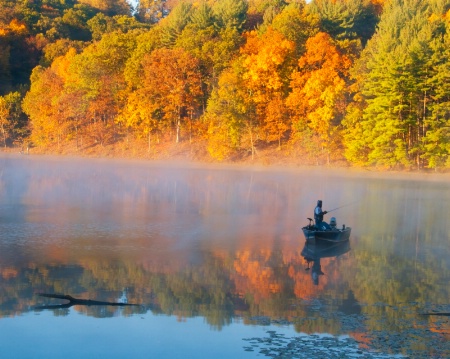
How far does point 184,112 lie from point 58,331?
192 ft

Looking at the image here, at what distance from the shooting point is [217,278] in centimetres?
1525

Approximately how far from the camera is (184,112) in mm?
68812

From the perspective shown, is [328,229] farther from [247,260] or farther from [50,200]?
[50,200]

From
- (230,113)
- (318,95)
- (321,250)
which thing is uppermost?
(318,95)

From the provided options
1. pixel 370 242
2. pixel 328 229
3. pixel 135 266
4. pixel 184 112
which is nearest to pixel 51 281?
pixel 135 266

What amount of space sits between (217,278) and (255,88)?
45708 millimetres

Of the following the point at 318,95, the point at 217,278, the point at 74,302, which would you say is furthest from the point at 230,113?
the point at 74,302

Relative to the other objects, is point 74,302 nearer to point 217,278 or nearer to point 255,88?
point 217,278

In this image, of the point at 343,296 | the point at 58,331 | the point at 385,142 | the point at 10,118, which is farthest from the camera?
the point at 10,118

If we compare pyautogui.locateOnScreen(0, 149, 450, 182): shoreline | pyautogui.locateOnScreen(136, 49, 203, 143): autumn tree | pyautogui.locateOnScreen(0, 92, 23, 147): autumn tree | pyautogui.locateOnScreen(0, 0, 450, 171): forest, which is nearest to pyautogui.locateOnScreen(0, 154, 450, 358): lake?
pyautogui.locateOnScreen(0, 149, 450, 182): shoreline

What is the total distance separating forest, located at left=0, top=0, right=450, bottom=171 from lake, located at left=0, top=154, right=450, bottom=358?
1904 cm

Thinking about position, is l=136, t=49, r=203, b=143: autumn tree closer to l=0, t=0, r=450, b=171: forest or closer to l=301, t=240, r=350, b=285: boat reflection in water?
l=0, t=0, r=450, b=171: forest

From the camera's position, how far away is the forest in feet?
164

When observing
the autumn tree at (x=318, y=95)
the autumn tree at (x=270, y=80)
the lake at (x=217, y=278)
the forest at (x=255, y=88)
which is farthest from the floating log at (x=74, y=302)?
the autumn tree at (x=270, y=80)
